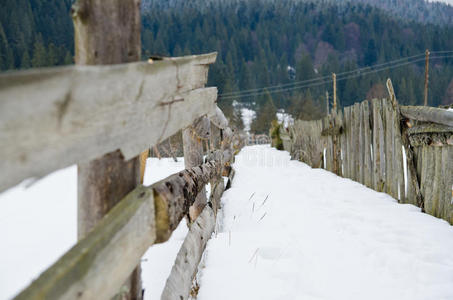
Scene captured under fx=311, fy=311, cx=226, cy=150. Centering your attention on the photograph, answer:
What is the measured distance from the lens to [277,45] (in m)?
99.8

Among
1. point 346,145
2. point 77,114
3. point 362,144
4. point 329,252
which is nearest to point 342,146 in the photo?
point 346,145

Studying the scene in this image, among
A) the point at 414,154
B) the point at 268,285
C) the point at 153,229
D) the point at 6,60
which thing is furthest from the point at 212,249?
the point at 6,60

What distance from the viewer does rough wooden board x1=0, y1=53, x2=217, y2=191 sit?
59 centimetres

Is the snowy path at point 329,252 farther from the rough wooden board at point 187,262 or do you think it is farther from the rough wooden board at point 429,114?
the rough wooden board at point 429,114

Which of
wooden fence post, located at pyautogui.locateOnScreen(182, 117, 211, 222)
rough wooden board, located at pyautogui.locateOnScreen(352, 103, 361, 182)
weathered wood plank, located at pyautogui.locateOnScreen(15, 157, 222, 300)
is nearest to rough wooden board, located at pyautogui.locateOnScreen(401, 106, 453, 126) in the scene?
rough wooden board, located at pyautogui.locateOnScreen(352, 103, 361, 182)

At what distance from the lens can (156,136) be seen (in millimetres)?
1160

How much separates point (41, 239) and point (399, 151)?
4425 mm

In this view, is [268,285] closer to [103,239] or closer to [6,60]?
[103,239]

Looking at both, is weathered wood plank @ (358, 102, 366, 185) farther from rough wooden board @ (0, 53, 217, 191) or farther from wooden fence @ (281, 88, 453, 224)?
rough wooden board @ (0, 53, 217, 191)

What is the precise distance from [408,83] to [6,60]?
6654cm

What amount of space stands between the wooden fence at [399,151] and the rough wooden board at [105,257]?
3.10 metres

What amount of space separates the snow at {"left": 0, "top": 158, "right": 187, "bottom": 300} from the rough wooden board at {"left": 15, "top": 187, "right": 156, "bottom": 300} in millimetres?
701

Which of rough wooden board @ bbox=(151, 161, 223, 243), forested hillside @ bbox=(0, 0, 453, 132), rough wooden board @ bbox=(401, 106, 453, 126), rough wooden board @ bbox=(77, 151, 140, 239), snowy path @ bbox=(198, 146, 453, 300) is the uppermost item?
forested hillside @ bbox=(0, 0, 453, 132)

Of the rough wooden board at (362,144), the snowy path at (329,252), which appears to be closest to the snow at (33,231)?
the snowy path at (329,252)
